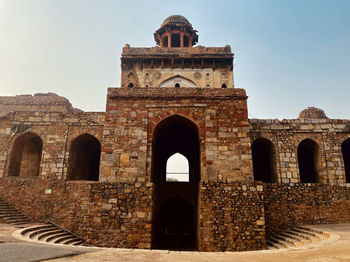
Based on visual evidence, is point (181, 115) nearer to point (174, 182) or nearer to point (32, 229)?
point (174, 182)

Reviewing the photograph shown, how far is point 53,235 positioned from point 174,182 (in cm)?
561

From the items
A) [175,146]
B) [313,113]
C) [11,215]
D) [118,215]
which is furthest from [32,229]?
[313,113]

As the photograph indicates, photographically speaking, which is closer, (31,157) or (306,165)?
(306,165)

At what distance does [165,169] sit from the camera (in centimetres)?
1564

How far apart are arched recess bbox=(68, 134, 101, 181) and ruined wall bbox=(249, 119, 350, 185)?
9119 mm

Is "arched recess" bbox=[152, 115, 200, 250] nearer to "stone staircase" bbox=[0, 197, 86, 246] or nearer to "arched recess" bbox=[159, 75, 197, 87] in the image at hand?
"stone staircase" bbox=[0, 197, 86, 246]

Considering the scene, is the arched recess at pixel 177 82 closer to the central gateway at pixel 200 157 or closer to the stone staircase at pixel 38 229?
the central gateway at pixel 200 157

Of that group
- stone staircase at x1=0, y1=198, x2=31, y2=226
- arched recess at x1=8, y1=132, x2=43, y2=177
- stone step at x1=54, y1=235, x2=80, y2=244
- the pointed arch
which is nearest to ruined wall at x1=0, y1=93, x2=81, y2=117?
arched recess at x1=8, y1=132, x2=43, y2=177

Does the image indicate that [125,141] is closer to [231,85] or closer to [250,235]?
[250,235]

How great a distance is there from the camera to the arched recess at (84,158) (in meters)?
12.9

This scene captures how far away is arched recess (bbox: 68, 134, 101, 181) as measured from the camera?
42.5 ft

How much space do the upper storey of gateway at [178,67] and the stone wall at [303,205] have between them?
10.3 m

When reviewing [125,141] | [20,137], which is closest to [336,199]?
[125,141]

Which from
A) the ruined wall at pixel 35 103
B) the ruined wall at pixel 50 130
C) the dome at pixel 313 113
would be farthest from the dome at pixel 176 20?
the ruined wall at pixel 50 130
